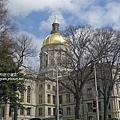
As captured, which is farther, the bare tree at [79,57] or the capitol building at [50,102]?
the capitol building at [50,102]

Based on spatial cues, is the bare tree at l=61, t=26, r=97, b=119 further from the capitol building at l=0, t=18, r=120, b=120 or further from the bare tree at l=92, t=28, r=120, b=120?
the capitol building at l=0, t=18, r=120, b=120

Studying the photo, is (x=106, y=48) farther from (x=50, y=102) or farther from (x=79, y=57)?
(x=50, y=102)

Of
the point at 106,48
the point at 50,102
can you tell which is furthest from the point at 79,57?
the point at 50,102

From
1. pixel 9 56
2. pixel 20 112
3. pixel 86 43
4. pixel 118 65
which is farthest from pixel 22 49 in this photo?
Result: pixel 20 112

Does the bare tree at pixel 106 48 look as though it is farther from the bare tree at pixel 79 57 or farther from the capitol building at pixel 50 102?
the capitol building at pixel 50 102

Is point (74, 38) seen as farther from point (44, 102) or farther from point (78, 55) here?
point (44, 102)

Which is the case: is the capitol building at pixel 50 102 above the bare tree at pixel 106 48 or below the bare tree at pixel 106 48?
below

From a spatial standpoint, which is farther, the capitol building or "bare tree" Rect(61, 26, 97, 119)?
the capitol building

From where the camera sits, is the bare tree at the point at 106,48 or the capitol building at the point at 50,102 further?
the capitol building at the point at 50,102

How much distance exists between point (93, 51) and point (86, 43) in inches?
67.8

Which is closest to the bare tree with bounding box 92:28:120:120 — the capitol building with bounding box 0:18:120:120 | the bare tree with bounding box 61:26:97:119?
the bare tree with bounding box 61:26:97:119

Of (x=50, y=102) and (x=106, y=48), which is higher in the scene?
(x=106, y=48)

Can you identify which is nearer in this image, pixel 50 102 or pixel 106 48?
pixel 106 48

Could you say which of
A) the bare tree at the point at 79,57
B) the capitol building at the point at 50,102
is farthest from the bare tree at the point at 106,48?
the capitol building at the point at 50,102
